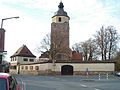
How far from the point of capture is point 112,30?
82.4m

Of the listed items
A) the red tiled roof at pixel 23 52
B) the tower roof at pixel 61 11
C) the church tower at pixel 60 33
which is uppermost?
the tower roof at pixel 61 11

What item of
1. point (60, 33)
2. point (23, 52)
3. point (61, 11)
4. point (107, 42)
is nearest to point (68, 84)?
point (107, 42)

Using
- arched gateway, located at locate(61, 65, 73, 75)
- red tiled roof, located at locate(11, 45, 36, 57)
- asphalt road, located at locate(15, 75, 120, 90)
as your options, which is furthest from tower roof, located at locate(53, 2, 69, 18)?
asphalt road, located at locate(15, 75, 120, 90)

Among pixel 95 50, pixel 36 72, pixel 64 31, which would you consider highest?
pixel 64 31

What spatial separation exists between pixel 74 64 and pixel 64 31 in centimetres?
3154

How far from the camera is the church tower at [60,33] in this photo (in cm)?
8459

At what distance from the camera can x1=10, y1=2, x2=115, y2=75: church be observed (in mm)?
69806

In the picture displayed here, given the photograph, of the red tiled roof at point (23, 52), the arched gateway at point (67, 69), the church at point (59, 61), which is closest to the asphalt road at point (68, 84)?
the church at point (59, 61)

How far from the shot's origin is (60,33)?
309 ft

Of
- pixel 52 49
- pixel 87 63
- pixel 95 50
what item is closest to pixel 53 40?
pixel 52 49

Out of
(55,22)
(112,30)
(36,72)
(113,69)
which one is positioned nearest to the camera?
(113,69)

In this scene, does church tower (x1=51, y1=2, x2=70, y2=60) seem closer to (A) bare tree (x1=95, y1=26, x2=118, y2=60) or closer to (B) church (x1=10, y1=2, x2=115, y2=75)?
(B) church (x1=10, y1=2, x2=115, y2=75)

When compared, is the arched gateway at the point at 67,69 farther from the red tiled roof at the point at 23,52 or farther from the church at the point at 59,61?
the red tiled roof at the point at 23,52

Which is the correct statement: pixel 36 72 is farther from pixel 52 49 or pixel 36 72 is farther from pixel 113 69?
pixel 113 69
